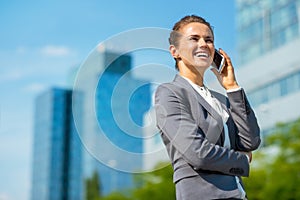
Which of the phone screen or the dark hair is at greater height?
the dark hair

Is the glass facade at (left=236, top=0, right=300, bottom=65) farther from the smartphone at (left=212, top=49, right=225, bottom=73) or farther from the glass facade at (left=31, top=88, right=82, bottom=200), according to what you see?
the glass facade at (left=31, top=88, right=82, bottom=200)

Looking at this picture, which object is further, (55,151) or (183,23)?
(55,151)

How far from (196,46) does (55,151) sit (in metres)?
71.6

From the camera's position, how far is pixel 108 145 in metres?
1.61

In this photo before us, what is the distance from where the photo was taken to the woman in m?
1.57

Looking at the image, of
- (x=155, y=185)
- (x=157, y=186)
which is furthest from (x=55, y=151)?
(x=157, y=186)

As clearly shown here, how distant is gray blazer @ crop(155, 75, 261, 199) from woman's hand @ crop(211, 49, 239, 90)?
27 millimetres

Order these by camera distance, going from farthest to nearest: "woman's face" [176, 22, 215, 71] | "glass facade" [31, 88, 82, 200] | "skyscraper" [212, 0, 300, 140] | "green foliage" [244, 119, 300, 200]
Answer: "glass facade" [31, 88, 82, 200], "skyscraper" [212, 0, 300, 140], "green foliage" [244, 119, 300, 200], "woman's face" [176, 22, 215, 71]

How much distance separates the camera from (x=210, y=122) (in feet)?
5.37

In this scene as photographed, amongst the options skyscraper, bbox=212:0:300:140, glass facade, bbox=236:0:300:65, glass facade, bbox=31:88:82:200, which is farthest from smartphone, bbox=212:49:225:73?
glass facade, bbox=31:88:82:200

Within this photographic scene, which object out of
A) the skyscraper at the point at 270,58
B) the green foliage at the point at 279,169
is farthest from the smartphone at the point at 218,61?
the skyscraper at the point at 270,58

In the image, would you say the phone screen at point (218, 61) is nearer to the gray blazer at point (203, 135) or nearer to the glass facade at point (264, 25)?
the gray blazer at point (203, 135)

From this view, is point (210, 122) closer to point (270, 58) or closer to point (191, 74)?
point (191, 74)

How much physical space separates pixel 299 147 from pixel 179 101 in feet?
45.0
